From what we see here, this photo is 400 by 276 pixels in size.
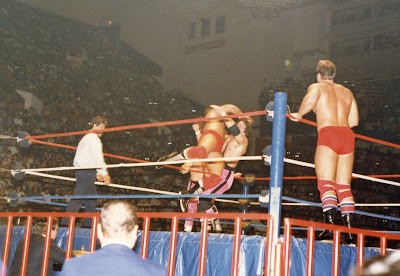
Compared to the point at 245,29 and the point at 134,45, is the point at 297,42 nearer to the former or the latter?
the point at 245,29

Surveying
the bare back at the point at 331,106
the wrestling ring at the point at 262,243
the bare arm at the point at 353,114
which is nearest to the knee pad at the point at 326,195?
the wrestling ring at the point at 262,243

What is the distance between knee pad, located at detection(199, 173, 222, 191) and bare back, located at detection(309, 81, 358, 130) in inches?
75.6

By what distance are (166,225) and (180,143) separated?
12.7ft

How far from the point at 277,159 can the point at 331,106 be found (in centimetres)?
135

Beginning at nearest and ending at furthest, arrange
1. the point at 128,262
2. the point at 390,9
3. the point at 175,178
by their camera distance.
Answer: the point at 128,262 → the point at 175,178 → the point at 390,9

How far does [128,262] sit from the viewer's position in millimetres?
2010

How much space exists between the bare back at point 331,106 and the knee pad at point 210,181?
192 cm

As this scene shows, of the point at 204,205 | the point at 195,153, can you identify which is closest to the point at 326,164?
the point at 195,153

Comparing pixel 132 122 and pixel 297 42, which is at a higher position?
pixel 297 42

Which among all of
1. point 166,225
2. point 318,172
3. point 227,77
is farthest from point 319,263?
point 227,77

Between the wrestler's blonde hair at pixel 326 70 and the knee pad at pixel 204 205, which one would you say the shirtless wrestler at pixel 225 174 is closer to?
the knee pad at pixel 204 205

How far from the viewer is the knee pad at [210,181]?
5.82 metres

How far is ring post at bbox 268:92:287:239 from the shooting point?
291 centimetres

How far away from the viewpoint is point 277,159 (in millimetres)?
3035
